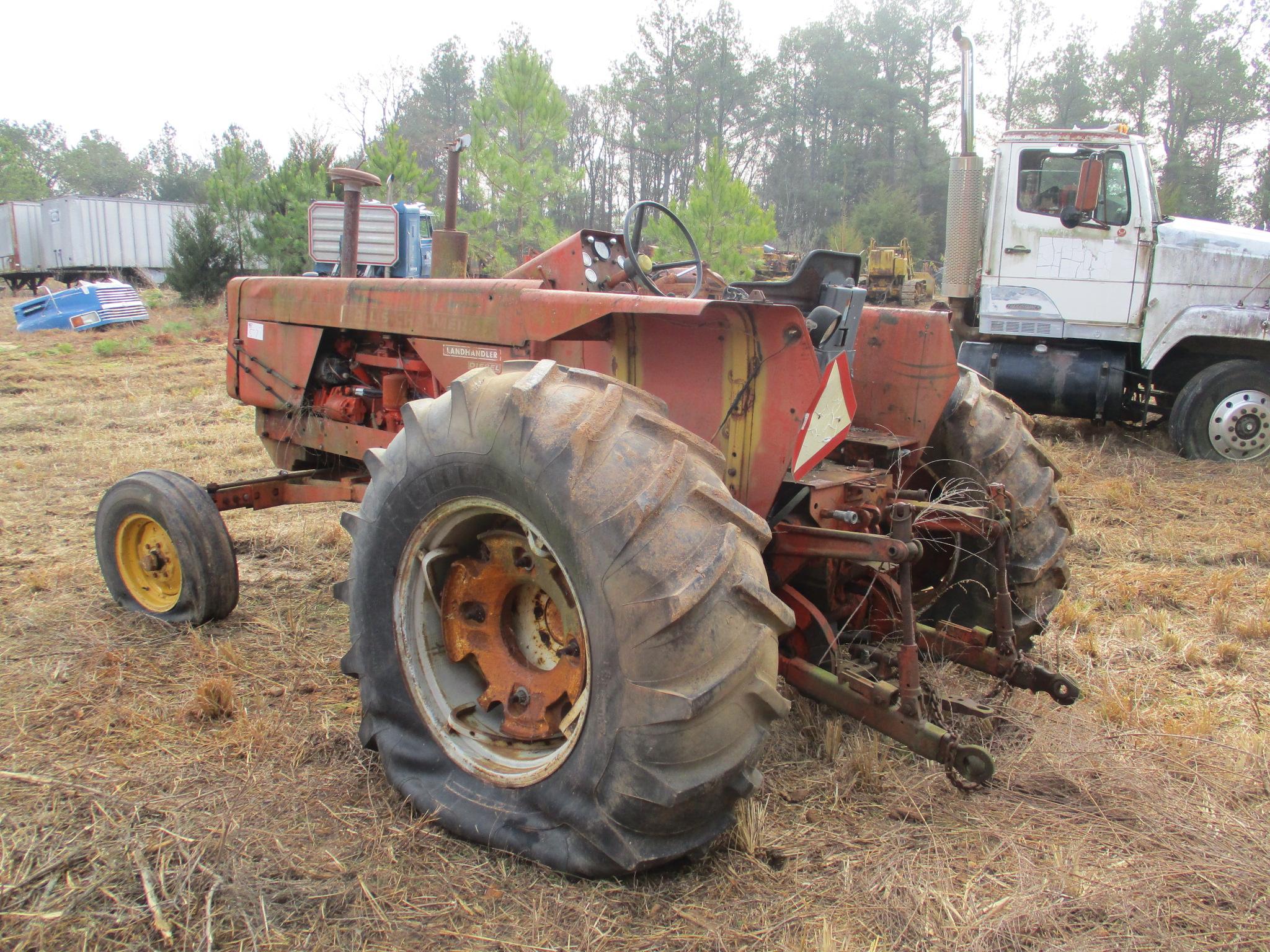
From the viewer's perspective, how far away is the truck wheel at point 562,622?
6.11 ft

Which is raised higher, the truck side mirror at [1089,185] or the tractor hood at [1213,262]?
the truck side mirror at [1089,185]

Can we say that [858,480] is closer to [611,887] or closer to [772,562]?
[772,562]

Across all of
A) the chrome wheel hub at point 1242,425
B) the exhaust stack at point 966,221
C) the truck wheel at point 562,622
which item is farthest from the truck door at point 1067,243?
the truck wheel at point 562,622

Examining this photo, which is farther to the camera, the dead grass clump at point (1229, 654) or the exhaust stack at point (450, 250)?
the exhaust stack at point (450, 250)

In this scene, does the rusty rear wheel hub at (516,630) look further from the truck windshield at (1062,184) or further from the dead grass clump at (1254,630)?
the truck windshield at (1062,184)

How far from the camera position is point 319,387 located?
Result: 412 centimetres

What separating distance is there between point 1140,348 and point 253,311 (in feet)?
23.6

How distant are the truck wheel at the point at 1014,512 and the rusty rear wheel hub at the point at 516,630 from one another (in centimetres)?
151

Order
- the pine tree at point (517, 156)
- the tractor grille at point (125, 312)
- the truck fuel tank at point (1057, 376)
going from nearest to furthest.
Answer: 1. the truck fuel tank at point (1057, 376)
2. the pine tree at point (517, 156)
3. the tractor grille at point (125, 312)

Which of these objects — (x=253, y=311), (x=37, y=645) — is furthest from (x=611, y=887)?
(x=253, y=311)

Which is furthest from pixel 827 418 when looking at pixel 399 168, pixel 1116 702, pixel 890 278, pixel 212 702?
pixel 890 278

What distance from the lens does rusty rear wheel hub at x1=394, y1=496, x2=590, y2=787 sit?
228cm

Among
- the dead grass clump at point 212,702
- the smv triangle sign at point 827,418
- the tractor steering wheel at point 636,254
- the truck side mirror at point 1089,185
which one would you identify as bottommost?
the dead grass clump at point 212,702

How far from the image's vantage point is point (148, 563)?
3717mm
